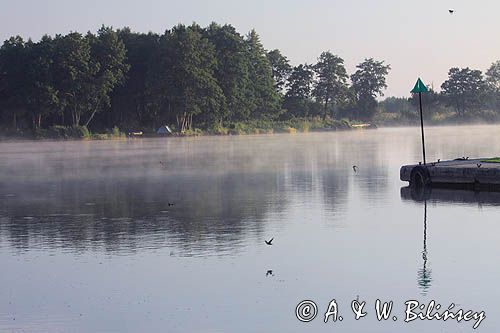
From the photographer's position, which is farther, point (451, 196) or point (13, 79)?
point (13, 79)

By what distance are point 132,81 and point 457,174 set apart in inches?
4493

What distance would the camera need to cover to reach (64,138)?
5453 inches

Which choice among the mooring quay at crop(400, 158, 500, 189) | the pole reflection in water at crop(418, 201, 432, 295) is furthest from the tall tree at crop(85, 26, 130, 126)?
the pole reflection in water at crop(418, 201, 432, 295)

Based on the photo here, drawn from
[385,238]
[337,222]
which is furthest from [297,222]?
[385,238]

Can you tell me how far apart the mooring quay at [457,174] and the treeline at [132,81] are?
9456 cm

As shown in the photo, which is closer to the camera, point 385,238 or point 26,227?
point 385,238

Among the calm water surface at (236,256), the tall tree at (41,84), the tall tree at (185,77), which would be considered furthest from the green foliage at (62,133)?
the calm water surface at (236,256)

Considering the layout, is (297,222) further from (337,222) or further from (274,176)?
(274,176)

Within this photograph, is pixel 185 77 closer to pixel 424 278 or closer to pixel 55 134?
pixel 55 134

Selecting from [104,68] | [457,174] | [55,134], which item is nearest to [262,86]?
[104,68]

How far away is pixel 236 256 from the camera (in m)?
23.0

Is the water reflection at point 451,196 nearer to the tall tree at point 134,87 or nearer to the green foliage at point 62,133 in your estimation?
the green foliage at point 62,133

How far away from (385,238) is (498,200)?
1106 centimetres

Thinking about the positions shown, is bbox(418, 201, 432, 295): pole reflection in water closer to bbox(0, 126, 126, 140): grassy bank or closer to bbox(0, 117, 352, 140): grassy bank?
bbox(0, 126, 126, 140): grassy bank
